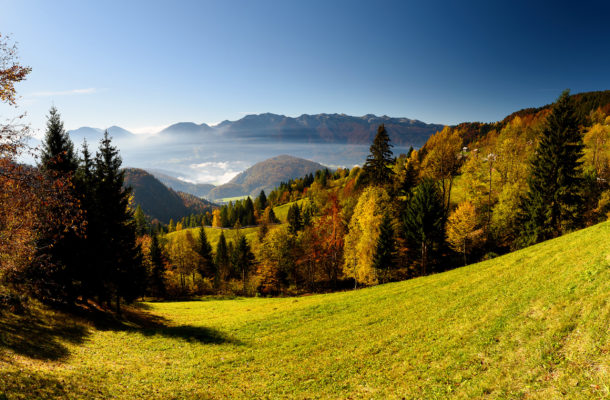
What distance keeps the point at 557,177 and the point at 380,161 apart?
24.6 m

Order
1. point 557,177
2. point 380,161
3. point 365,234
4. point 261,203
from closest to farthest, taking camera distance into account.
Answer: point 557,177
point 365,234
point 380,161
point 261,203

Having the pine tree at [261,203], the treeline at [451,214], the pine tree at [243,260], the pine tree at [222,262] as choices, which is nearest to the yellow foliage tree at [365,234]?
the treeline at [451,214]

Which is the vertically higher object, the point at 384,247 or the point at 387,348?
the point at 387,348

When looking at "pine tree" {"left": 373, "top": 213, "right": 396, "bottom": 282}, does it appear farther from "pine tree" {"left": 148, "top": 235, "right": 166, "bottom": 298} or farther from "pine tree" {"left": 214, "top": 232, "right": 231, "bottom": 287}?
"pine tree" {"left": 148, "top": 235, "right": 166, "bottom": 298}

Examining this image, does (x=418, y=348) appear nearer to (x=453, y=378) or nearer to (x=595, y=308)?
(x=453, y=378)

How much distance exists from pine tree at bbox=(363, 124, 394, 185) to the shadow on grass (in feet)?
102

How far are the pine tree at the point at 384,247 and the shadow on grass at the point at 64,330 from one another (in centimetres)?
2837

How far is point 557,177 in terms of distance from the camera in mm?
36500

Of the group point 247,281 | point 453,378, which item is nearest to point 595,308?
Result: point 453,378

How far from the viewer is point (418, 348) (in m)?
13.5

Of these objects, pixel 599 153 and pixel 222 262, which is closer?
pixel 599 153

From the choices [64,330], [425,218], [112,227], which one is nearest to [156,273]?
[112,227]

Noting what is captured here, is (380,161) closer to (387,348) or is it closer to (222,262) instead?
(387,348)

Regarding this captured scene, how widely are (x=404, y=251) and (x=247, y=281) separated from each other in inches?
1559
